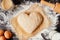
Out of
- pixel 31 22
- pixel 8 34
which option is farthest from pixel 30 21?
pixel 8 34

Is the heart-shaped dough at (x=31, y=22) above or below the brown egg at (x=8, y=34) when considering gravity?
above

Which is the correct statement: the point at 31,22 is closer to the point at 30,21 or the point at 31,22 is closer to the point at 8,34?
the point at 30,21

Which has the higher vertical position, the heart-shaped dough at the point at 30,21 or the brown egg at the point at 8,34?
the heart-shaped dough at the point at 30,21

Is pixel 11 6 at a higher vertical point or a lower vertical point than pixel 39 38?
higher

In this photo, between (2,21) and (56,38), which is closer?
(56,38)

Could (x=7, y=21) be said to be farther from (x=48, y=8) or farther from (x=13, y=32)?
(x=48, y=8)

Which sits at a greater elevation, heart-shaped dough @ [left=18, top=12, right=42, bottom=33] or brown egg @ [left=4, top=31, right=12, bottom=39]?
heart-shaped dough @ [left=18, top=12, right=42, bottom=33]

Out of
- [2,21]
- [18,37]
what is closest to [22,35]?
[18,37]
